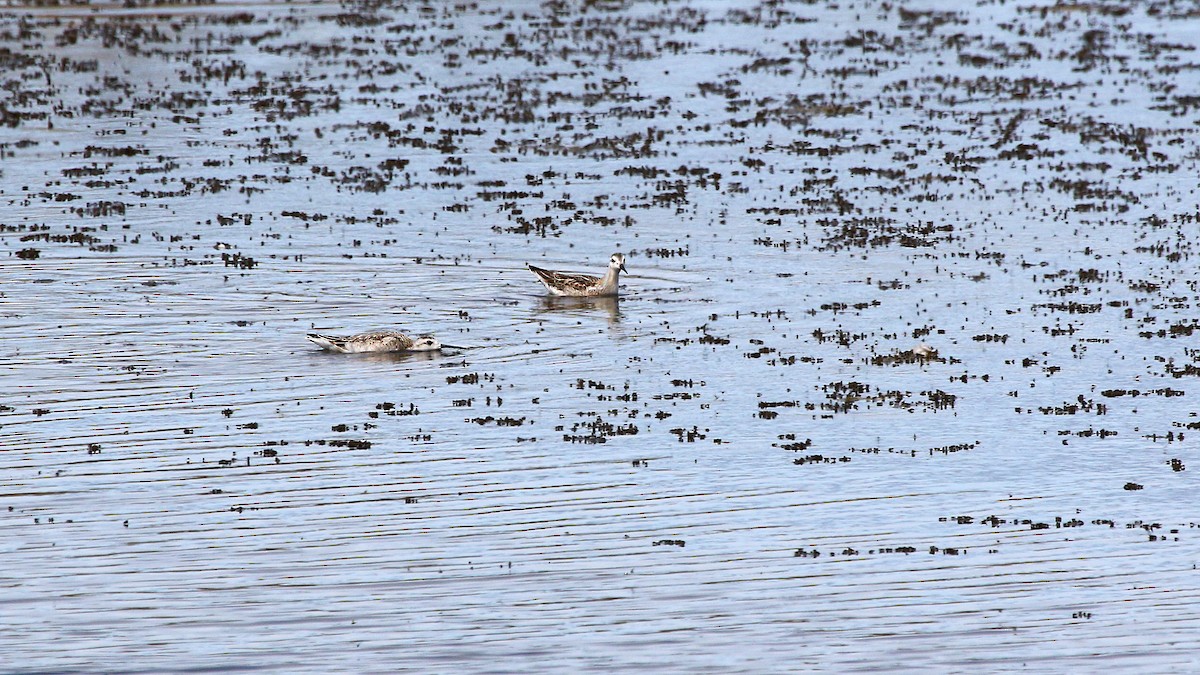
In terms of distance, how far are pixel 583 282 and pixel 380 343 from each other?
5.06m

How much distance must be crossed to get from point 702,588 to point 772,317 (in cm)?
1277

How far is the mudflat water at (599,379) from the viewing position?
15430mm

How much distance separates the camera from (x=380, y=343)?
25.5 meters

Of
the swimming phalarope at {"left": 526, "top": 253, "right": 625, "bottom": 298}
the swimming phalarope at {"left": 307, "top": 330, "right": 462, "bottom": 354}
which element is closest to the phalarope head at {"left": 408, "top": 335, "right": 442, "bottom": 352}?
the swimming phalarope at {"left": 307, "top": 330, "right": 462, "bottom": 354}

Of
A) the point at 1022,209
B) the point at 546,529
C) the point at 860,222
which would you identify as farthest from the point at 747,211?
the point at 546,529

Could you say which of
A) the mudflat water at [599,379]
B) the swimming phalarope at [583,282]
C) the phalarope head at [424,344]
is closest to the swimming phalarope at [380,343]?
the phalarope head at [424,344]

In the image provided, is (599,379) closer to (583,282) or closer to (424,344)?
(424,344)

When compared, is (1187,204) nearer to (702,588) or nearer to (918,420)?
(918,420)

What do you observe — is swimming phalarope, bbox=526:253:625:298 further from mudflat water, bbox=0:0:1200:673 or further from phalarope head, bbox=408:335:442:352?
phalarope head, bbox=408:335:442:352

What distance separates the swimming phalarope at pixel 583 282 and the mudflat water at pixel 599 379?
25 centimetres

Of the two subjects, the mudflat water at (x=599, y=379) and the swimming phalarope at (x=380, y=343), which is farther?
the swimming phalarope at (x=380, y=343)

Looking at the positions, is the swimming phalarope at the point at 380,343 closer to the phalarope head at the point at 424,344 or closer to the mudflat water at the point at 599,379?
the phalarope head at the point at 424,344

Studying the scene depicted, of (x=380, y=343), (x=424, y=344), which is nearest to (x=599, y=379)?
(x=424, y=344)

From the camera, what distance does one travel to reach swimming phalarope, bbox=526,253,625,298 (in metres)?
29.5
